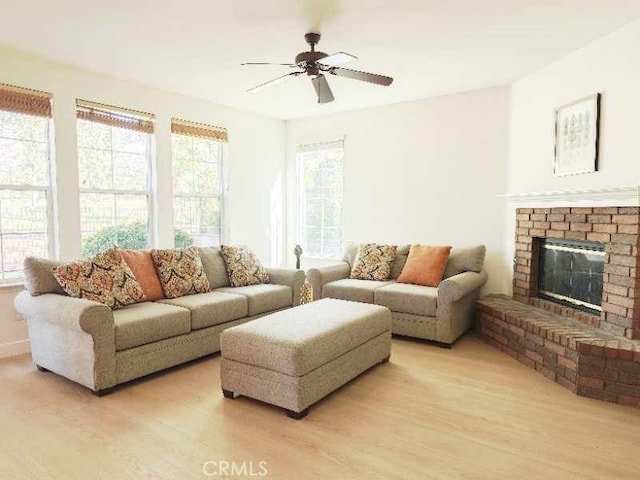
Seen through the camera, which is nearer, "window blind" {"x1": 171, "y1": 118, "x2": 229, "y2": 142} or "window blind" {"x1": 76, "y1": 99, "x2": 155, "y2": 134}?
"window blind" {"x1": 76, "y1": 99, "x2": 155, "y2": 134}

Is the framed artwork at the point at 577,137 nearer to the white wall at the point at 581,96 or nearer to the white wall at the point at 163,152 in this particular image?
the white wall at the point at 581,96

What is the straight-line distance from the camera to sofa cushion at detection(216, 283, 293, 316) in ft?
12.7

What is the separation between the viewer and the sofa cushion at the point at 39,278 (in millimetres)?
3055

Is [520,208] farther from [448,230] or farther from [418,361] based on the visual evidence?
[418,361]

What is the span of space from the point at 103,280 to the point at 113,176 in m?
1.51

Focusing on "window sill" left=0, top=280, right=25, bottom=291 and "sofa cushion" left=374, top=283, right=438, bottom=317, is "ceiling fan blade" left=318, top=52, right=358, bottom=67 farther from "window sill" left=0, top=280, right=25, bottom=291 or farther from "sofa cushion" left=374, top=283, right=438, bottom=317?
"window sill" left=0, top=280, right=25, bottom=291

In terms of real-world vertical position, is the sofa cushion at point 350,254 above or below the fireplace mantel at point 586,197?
below

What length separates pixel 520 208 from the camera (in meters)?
4.16

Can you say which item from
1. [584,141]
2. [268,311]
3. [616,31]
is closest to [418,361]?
[268,311]

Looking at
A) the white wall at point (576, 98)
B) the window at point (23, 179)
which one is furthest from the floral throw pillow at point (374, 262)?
the window at point (23, 179)

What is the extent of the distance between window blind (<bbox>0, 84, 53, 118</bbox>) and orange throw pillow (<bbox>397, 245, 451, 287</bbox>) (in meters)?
3.64

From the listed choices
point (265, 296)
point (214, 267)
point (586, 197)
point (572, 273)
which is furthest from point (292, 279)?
point (586, 197)

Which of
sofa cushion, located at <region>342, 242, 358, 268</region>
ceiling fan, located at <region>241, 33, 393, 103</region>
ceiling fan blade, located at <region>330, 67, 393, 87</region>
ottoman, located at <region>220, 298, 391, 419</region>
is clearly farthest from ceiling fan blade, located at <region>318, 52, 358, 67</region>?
sofa cushion, located at <region>342, 242, 358, 268</region>

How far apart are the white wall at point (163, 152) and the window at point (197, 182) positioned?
0.13 m
